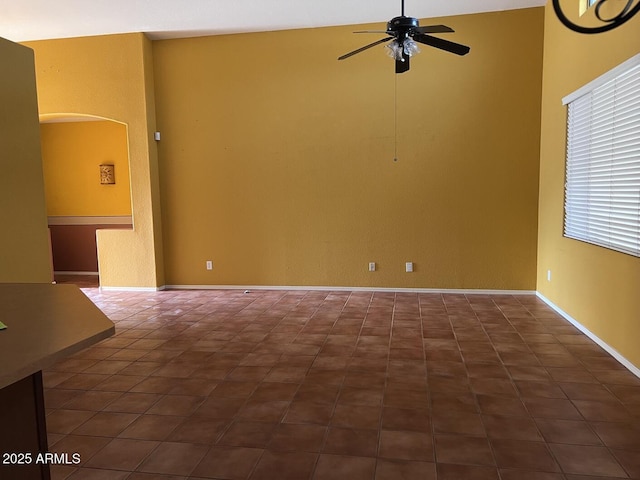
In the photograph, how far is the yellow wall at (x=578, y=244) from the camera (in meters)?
3.32

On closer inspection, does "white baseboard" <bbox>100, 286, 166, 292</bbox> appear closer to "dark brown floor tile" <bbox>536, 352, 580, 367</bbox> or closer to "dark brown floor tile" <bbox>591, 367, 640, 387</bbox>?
"dark brown floor tile" <bbox>536, 352, 580, 367</bbox>

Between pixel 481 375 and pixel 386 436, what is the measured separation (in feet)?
3.68

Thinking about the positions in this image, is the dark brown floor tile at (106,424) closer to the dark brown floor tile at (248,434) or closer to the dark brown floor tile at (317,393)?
the dark brown floor tile at (248,434)

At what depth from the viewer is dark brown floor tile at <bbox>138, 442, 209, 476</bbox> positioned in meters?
2.18

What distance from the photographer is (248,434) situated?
249 centimetres

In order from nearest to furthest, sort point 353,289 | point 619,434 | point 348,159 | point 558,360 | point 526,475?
point 526,475 < point 619,434 < point 558,360 < point 348,159 < point 353,289

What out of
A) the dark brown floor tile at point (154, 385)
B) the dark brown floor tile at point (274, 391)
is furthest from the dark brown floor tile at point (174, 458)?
the dark brown floor tile at point (154, 385)

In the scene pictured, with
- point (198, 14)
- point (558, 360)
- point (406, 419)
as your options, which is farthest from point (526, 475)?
point (198, 14)

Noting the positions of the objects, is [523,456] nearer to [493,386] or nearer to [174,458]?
[493,386]

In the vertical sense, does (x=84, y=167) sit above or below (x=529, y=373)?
above

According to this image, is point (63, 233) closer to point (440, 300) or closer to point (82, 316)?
point (440, 300)

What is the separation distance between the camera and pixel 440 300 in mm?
5480

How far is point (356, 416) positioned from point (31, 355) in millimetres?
1906

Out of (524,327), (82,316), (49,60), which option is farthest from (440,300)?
(49,60)
